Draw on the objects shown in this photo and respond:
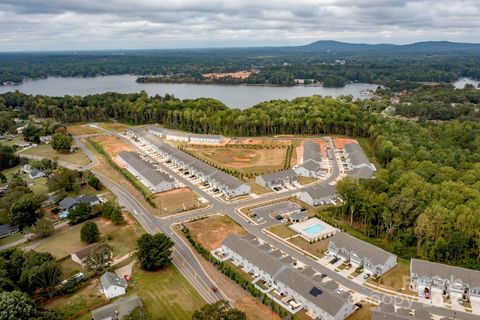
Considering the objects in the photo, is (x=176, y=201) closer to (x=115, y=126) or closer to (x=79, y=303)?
Answer: (x=79, y=303)

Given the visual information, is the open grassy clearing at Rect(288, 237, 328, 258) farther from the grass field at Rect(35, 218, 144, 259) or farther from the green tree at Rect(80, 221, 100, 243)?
the green tree at Rect(80, 221, 100, 243)

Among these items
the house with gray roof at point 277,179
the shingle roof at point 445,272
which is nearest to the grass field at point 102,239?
the house with gray roof at point 277,179

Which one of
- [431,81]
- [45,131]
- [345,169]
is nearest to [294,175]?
[345,169]

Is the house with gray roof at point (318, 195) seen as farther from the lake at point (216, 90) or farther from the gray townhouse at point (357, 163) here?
the lake at point (216, 90)

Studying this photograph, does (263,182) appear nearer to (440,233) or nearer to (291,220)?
(291,220)

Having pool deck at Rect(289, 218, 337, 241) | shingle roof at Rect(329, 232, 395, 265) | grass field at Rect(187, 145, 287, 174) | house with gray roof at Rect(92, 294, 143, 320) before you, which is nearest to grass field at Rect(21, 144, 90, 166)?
grass field at Rect(187, 145, 287, 174)

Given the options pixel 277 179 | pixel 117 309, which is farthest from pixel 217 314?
pixel 277 179
